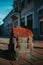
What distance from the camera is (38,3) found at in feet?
76.3

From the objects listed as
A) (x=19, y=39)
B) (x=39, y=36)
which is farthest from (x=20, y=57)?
(x=39, y=36)

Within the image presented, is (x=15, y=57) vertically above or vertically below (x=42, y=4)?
below

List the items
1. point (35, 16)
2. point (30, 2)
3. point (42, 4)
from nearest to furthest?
point (42, 4) → point (35, 16) → point (30, 2)

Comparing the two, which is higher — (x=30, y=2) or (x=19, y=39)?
(x=30, y=2)

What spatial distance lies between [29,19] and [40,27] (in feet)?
15.5

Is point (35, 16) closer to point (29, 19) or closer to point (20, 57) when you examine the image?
point (29, 19)

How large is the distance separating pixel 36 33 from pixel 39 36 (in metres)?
1.16

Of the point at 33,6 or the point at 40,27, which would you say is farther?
the point at 33,6

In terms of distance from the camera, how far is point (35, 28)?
2414 cm

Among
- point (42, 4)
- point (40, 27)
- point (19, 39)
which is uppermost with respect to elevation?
point (42, 4)

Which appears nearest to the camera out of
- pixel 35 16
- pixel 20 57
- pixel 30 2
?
pixel 20 57

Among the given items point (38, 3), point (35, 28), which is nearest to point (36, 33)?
point (35, 28)

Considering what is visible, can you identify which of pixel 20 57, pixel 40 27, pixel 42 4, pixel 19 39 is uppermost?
pixel 42 4

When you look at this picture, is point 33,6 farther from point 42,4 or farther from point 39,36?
point 39,36
